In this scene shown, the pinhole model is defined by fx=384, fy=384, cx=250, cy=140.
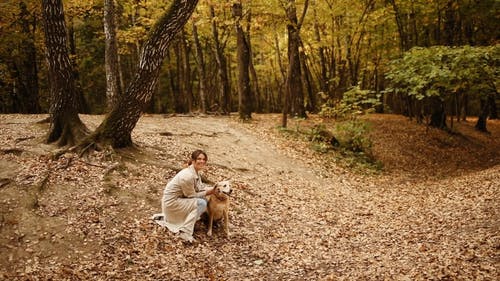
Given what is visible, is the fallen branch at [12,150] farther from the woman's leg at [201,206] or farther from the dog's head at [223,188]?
the dog's head at [223,188]

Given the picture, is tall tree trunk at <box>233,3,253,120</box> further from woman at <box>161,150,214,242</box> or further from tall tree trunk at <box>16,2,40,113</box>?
woman at <box>161,150,214,242</box>

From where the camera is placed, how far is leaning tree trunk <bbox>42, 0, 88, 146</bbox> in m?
9.50

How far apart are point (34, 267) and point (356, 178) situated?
11.5m

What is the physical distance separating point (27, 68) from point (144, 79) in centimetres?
1720

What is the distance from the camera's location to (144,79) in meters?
9.77

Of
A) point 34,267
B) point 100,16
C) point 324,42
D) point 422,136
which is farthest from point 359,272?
point 100,16

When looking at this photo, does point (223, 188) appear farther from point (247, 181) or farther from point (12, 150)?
point (12, 150)

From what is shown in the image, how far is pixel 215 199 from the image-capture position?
764cm

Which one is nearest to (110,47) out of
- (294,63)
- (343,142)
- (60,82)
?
(60,82)

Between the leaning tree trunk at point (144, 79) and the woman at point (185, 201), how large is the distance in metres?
3.29

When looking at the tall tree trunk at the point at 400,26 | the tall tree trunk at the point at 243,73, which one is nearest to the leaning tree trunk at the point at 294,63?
the tall tree trunk at the point at 243,73

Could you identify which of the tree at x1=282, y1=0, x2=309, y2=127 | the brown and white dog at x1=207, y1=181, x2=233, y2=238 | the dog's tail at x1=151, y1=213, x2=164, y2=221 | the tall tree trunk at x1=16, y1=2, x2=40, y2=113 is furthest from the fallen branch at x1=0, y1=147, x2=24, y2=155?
the tall tree trunk at x1=16, y1=2, x2=40, y2=113

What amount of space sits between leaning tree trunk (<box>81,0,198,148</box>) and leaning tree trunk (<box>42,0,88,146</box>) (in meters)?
Result: 0.76

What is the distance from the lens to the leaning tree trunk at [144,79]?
31.6ft
